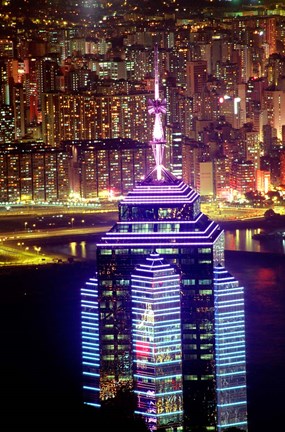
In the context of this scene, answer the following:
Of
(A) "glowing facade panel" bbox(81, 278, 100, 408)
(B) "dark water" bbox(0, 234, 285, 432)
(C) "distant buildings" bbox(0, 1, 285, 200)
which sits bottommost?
(B) "dark water" bbox(0, 234, 285, 432)

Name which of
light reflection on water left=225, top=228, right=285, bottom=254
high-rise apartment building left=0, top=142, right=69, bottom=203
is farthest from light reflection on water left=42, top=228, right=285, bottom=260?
high-rise apartment building left=0, top=142, right=69, bottom=203

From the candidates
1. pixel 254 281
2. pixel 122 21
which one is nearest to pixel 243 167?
pixel 254 281

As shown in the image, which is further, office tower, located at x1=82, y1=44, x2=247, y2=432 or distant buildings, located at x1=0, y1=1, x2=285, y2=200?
distant buildings, located at x1=0, y1=1, x2=285, y2=200

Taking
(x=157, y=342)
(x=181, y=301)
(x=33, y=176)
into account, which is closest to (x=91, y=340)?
(x=157, y=342)

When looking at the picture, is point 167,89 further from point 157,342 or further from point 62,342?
point 157,342

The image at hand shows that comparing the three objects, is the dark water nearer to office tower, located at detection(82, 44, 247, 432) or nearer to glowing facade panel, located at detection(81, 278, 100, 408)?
glowing facade panel, located at detection(81, 278, 100, 408)
